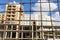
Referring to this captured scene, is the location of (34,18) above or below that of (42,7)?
below

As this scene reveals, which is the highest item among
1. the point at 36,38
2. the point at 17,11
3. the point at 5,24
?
A: the point at 17,11

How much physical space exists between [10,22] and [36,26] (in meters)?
0.91

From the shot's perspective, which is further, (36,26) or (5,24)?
(36,26)

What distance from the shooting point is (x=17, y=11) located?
491 centimetres

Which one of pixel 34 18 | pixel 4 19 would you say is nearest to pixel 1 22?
pixel 4 19

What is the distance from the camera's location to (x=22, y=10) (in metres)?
4.94

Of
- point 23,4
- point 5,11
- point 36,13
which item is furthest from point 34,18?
point 5,11

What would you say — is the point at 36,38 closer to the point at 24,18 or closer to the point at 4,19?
the point at 24,18

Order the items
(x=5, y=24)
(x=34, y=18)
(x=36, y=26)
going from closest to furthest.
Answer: (x=5, y=24)
(x=34, y=18)
(x=36, y=26)

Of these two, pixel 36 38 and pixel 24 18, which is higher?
pixel 24 18

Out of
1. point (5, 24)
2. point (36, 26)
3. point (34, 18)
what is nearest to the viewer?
point (5, 24)

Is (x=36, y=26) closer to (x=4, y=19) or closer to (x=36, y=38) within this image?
(x=36, y=38)

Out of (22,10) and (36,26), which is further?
(36,26)

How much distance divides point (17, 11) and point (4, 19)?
1.57ft
